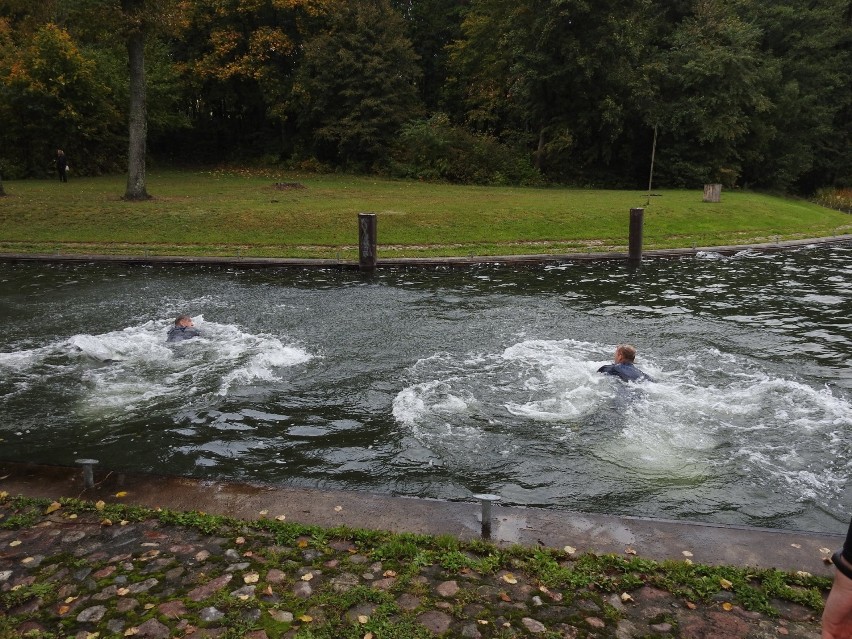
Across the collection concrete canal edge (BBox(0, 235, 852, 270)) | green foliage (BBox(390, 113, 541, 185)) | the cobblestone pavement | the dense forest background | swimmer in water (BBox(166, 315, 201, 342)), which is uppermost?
the dense forest background

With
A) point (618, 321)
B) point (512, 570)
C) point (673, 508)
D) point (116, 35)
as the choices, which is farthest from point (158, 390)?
point (116, 35)

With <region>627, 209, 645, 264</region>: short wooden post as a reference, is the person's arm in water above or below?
below

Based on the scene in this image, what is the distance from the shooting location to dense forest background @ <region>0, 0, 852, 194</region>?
132 ft

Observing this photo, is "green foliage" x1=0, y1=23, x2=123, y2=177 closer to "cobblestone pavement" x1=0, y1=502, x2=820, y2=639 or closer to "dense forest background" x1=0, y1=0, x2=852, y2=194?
"dense forest background" x1=0, y1=0, x2=852, y2=194

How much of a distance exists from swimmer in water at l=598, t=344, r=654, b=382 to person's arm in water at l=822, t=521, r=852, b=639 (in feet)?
25.2

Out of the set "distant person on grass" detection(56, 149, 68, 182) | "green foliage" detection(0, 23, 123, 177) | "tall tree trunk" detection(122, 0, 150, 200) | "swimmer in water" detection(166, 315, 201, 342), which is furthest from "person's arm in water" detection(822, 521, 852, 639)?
"green foliage" detection(0, 23, 123, 177)

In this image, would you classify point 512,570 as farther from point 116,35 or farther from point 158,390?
point 116,35

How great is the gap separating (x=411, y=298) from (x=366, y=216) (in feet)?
12.5

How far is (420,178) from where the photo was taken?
44594 mm

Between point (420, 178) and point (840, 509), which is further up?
point (420, 178)

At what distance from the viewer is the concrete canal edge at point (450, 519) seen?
21.0 ft

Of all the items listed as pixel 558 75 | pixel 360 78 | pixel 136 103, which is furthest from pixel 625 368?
pixel 360 78

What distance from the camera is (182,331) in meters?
13.5

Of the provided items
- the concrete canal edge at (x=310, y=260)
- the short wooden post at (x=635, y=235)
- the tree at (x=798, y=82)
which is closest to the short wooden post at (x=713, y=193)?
the concrete canal edge at (x=310, y=260)
